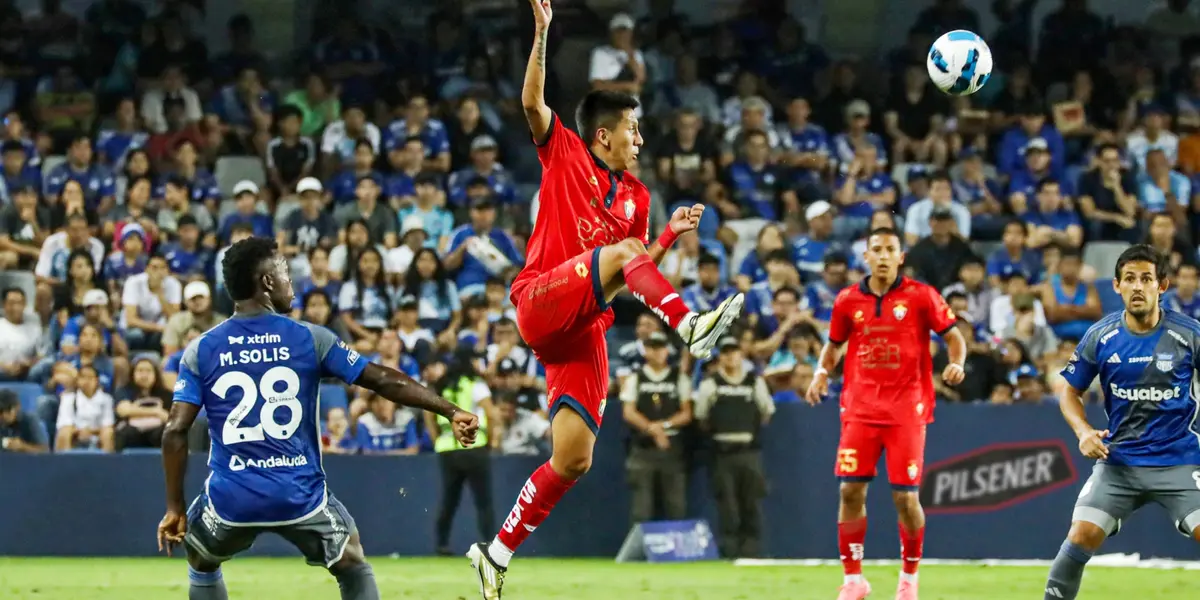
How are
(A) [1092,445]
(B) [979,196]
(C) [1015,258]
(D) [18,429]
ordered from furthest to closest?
(B) [979,196] → (C) [1015,258] → (D) [18,429] → (A) [1092,445]

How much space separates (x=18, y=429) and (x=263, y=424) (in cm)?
1065

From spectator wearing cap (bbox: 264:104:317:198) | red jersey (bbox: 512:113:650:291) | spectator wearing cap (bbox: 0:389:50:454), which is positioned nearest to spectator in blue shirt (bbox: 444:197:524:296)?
spectator wearing cap (bbox: 264:104:317:198)

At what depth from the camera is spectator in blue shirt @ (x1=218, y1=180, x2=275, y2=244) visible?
63.9 ft

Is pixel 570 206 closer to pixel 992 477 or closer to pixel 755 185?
pixel 992 477

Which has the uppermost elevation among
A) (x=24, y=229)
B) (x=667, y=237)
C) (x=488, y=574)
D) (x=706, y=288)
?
(x=24, y=229)

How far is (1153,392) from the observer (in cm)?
915

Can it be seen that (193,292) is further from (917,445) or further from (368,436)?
(917,445)

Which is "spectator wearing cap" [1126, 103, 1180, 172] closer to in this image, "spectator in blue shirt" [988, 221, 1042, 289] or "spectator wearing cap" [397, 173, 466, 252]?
"spectator in blue shirt" [988, 221, 1042, 289]

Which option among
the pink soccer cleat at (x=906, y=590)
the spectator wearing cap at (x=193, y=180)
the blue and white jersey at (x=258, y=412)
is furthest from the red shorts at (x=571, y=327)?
the spectator wearing cap at (x=193, y=180)

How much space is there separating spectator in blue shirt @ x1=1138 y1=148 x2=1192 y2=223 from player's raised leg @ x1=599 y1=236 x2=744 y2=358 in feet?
42.7

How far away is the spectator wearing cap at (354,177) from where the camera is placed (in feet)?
67.6

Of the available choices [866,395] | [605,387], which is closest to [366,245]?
[866,395]

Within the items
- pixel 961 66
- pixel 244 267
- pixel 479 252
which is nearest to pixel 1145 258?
pixel 961 66

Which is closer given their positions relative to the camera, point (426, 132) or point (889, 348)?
point (889, 348)
